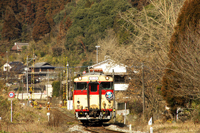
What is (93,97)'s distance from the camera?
59.9ft

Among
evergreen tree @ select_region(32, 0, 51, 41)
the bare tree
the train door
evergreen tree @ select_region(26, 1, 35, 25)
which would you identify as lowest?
the train door

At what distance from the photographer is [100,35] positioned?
73.1 metres

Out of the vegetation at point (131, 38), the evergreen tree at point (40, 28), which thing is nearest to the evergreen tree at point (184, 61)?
the vegetation at point (131, 38)

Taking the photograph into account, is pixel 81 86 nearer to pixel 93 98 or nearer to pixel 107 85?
pixel 93 98

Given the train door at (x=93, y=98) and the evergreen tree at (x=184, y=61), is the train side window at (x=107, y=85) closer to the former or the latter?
the train door at (x=93, y=98)

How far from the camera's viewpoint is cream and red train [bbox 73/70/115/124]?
18172 mm

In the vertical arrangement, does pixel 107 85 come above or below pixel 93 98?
above

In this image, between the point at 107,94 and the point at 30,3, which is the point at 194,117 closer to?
the point at 107,94

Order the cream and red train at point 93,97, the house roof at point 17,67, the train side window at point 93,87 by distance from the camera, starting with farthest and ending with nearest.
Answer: the house roof at point 17,67 < the train side window at point 93,87 < the cream and red train at point 93,97

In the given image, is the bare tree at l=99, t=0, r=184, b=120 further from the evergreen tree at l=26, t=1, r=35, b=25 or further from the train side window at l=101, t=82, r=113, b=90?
the evergreen tree at l=26, t=1, r=35, b=25

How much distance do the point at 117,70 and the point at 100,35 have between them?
3164cm

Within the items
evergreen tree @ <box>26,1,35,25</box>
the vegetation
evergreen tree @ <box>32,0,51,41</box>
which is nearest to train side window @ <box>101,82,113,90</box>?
the vegetation

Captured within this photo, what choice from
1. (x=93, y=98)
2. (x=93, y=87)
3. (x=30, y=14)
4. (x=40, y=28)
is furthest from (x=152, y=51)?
(x=30, y=14)

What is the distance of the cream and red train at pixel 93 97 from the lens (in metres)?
18.2
